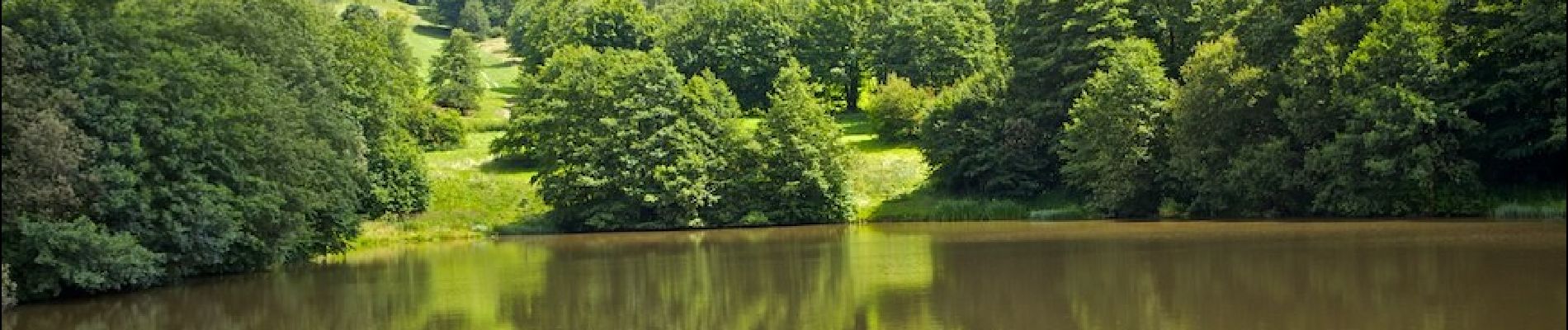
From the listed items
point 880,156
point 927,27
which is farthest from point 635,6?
point 880,156

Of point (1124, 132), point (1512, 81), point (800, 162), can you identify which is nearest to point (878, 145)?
point (800, 162)

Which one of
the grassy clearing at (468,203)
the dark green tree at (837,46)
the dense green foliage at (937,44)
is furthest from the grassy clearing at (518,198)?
the dark green tree at (837,46)

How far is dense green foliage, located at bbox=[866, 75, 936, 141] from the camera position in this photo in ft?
222

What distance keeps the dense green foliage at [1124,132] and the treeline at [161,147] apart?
26.0 metres

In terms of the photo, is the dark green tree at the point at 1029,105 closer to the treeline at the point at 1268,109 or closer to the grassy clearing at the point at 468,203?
the treeline at the point at 1268,109

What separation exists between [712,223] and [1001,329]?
40.0m

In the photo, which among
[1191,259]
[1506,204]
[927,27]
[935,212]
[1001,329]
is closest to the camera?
[1001,329]

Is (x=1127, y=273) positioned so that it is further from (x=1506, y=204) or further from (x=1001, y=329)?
(x=1506, y=204)

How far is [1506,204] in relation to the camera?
3075cm

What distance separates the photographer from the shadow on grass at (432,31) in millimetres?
141500

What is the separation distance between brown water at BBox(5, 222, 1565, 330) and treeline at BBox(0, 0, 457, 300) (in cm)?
119

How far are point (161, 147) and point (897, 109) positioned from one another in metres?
41.4

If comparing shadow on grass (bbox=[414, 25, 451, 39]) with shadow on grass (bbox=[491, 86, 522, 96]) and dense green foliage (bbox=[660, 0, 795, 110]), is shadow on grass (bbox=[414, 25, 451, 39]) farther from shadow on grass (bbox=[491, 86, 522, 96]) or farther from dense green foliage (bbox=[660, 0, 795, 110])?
dense green foliage (bbox=[660, 0, 795, 110])

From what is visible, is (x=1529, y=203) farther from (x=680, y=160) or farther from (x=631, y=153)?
(x=631, y=153)
